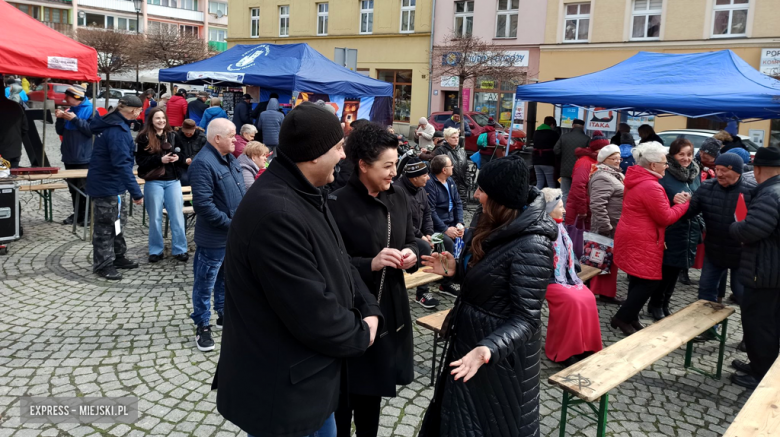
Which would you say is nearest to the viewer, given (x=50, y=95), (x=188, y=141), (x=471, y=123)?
(x=188, y=141)

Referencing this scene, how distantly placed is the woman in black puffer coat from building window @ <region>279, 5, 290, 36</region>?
107 ft

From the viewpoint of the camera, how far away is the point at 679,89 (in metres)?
8.30

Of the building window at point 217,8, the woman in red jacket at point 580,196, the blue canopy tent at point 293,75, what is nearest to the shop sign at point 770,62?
the blue canopy tent at point 293,75

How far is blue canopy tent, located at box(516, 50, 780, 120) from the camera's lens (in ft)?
25.3

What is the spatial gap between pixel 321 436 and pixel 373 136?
1.40 meters

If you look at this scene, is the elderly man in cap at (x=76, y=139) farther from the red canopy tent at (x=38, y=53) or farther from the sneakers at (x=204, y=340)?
the sneakers at (x=204, y=340)

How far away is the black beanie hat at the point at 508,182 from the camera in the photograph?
2.60 metres

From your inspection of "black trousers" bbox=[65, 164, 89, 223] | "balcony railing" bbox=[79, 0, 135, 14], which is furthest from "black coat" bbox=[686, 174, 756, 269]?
"balcony railing" bbox=[79, 0, 135, 14]

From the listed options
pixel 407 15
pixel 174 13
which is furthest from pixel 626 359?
pixel 174 13

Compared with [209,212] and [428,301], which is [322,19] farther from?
[209,212]

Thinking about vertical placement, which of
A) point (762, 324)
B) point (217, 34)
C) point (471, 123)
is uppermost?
point (217, 34)

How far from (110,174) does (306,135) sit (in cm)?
485

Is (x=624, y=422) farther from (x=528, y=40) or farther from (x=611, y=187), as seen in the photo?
(x=528, y=40)

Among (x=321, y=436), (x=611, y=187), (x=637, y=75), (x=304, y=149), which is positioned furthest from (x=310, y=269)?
(x=637, y=75)
